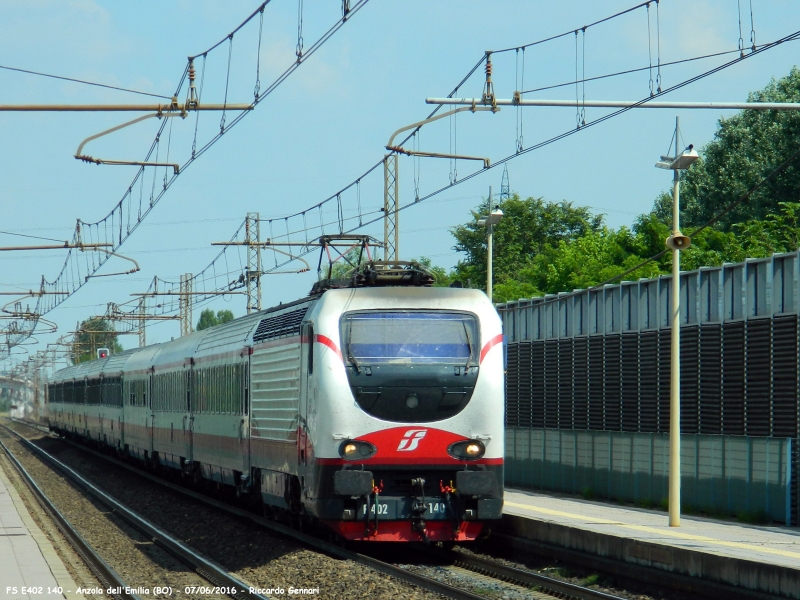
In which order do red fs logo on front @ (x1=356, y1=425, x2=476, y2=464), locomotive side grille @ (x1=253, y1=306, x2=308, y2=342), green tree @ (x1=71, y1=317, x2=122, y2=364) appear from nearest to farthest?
1. red fs logo on front @ (x1=356, y1=425, x2=476, y2=464)
2. locomotive side grille @ (x1=253, y1=306, x2=308, y2=342)
3. green tree @ (x1=71, y1=317, x2=122, y2=364)

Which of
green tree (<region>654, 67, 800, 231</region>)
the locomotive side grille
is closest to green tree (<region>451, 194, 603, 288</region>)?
green tree (<region>654, 67, 800, 231</region>)

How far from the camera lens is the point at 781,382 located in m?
19.0

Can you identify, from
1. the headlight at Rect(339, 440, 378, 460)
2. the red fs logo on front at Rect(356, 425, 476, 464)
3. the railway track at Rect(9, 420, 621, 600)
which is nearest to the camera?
the railway track at Rect(9, 420, 621, 600)

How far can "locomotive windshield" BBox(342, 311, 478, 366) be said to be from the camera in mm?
15859

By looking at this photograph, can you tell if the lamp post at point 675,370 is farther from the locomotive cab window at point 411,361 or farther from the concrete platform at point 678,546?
the locomotive cab window at point 411,361

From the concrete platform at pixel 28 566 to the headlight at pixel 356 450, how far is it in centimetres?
339

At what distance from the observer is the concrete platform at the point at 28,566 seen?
512 inches

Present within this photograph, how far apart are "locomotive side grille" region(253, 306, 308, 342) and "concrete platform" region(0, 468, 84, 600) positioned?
4.18 meters

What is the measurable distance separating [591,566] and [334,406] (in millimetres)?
3481

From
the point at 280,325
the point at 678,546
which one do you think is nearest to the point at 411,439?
the point at 678,546

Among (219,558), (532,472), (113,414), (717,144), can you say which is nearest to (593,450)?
(532,472)

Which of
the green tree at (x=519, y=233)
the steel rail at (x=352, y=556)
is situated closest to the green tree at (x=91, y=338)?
the green tree at (x=519, y=233)

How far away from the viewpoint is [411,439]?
15.8 m

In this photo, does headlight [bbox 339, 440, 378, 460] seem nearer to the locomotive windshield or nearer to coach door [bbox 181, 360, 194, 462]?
the locomotive windshield
